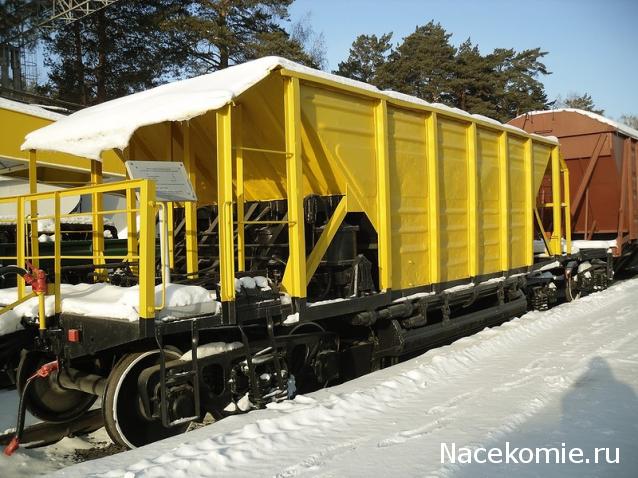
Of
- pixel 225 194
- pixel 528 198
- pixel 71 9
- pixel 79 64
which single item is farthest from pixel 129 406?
pixel 79 64

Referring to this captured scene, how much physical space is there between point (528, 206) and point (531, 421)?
5.19m

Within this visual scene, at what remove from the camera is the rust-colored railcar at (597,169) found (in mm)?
11758

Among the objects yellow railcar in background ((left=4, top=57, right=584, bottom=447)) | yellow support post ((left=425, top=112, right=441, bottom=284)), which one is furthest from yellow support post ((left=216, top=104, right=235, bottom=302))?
yellow support post ((left=425, top=112, right=441, bottom=284))

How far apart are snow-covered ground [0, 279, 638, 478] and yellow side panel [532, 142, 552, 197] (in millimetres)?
3560

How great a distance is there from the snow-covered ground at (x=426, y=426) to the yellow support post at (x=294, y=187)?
3.42ft

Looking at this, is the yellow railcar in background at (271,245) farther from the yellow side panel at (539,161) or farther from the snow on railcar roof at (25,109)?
the snow on railcar roof at (25,109)

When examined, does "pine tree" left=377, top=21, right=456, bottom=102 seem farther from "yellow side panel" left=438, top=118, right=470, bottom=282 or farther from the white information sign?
the white information sign

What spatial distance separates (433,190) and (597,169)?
23.4 ft

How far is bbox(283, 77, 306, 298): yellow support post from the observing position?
4898 millimetres

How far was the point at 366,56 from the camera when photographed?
1324 inches

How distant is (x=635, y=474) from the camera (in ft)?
11.1

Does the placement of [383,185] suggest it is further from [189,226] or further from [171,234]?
[171,234]

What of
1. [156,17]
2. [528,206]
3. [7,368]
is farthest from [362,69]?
[7,368]

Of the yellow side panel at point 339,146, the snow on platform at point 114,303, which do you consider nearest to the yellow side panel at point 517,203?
the yellow side panel at point 339,146
